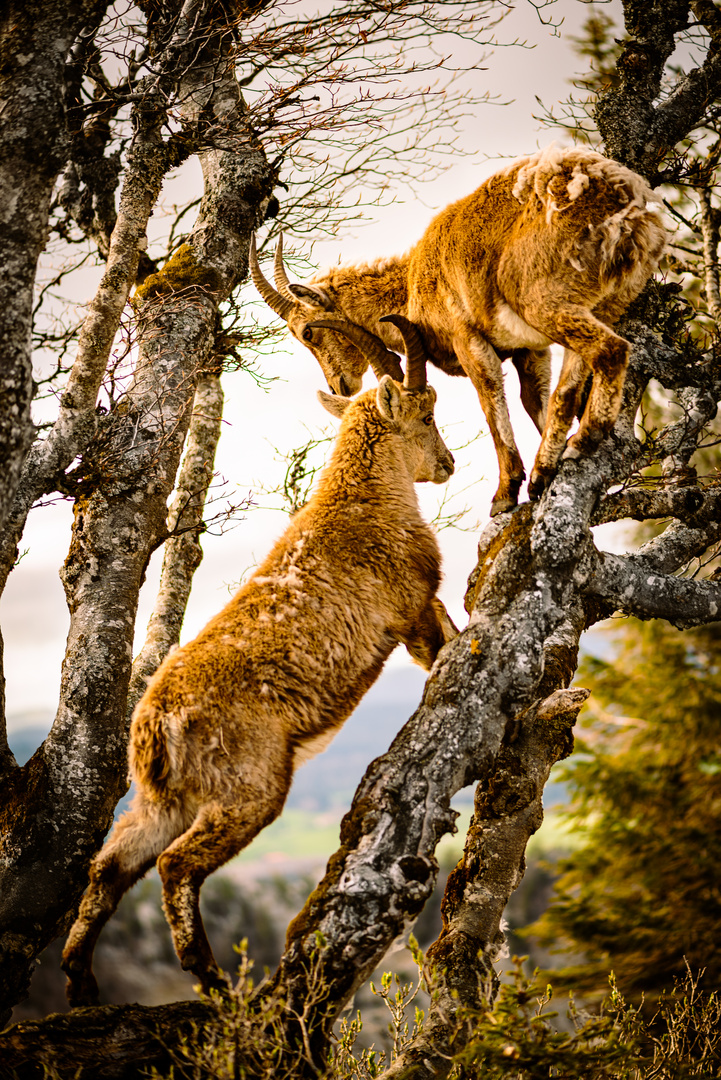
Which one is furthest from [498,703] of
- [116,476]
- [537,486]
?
[116,476]

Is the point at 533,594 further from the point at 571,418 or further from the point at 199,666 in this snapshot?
the point at 199,666

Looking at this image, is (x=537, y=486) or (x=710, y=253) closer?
(x=537, y=486)

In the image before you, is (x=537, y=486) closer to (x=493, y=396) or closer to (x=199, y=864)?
(x=493, y=396)

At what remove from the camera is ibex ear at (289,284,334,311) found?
710cm

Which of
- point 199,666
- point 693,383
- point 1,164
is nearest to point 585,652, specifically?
point 693,383

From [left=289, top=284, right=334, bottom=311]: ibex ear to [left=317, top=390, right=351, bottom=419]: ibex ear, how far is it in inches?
55.2

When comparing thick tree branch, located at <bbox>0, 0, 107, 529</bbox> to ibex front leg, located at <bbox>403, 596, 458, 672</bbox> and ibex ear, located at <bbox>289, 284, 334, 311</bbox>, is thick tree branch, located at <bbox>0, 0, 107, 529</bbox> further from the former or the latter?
ibex ear, located at <bbox>289, 284, 334, 311</bbox>

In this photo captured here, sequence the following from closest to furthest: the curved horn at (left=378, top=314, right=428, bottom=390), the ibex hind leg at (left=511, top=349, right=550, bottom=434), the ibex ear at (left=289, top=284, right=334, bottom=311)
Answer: the curved horn at (left=378, top=314, right=428, bottom=390), the ibex hind leg at (left=511, top=349, right=550, bottom=434), the ibex ear at (left=289, top=284, right=334, bottom=311)

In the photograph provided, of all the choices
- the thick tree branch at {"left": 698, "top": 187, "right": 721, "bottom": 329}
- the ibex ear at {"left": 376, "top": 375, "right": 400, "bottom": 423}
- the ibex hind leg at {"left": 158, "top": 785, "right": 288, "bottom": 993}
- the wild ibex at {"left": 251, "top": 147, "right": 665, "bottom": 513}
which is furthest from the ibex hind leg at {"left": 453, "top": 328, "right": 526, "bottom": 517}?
the ibex hind leg at {"left": 158, "top": 785, "right": 288, "bottom": 993}

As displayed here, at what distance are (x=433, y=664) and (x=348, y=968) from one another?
1532mm

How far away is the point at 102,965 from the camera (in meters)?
5.21

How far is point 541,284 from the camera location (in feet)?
16.1

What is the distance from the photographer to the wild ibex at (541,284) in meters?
4.83

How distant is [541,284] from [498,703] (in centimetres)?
242
